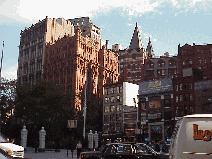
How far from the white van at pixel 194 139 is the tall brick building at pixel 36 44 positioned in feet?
335

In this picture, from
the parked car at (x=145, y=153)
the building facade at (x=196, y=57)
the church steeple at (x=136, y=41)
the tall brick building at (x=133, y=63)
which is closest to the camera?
the parked car at (x=145, y=153)

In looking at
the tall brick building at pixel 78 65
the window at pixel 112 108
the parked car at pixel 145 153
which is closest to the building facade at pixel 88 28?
the tall brick building at pixel 78 65

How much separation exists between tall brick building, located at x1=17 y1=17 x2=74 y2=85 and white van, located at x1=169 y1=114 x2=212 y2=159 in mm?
102207

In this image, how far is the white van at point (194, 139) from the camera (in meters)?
7.64

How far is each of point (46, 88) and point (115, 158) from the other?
39267 millimetres

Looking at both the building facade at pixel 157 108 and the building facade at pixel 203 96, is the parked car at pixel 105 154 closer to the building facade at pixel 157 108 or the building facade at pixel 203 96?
the building facade at pixel 203 96

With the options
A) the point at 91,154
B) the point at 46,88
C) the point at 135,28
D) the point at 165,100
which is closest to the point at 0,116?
the point at 46,88

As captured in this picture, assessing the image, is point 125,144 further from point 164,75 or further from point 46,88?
point 164,75

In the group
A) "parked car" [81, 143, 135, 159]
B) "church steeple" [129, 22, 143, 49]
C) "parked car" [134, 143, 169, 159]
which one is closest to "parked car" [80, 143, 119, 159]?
"parked car" [81, 143, 135, 159]

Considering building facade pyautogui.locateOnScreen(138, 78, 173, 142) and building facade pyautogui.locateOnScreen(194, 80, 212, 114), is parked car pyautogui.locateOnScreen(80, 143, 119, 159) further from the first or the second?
building facade pyautogui.locateOnScreen(138, 78, 173, 142)

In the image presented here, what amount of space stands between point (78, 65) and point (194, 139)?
92368 millimetres

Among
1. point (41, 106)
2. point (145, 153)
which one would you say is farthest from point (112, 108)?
point (145, 153)

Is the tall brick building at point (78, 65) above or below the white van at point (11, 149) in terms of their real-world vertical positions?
above

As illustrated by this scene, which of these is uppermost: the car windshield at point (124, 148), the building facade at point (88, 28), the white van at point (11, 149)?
the building facade at point (88, 28)
